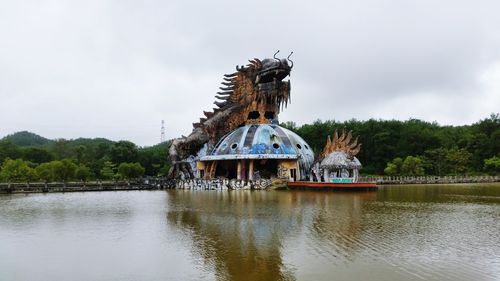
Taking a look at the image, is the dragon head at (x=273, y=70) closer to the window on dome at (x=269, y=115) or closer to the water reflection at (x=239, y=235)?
the window on dome at (x=269, y=115)

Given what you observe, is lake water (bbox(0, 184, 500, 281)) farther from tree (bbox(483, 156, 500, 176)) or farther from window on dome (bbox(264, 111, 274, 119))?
tree (bbox(483, 156, 500, 176))

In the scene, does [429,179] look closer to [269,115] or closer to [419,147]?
[419,147]

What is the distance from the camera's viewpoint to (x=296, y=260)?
1184 cm

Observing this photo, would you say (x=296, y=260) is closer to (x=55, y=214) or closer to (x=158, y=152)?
(x=55, y=214)

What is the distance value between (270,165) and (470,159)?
125 ft

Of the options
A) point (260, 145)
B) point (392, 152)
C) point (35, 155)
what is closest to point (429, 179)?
point (392, 152)

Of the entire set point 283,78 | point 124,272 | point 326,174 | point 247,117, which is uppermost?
point 283,78

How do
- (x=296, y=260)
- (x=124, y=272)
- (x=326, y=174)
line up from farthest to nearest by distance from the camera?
(x=326, y=174) → (x=296, y=260) → (x=124, y=272)

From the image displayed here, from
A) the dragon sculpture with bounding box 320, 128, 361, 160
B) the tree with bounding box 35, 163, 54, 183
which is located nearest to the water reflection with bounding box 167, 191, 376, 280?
the dragon sculpture with bounding box 320, 128, 361, 160

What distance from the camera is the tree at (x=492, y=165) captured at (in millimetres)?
65750

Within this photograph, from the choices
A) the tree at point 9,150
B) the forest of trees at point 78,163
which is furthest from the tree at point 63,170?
the tree at point 9,150

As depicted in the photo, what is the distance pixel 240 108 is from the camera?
49.0 metres

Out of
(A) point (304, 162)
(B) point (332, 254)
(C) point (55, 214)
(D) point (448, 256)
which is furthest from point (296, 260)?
(A) point (304, 162)

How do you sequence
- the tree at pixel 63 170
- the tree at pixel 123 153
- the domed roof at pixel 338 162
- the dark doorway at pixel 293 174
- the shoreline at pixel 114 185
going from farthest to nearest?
the tree at pixel 123 153
the tree at pixel 63 170
the dark doorway at pixel 293 174
the domed roof at pixel 338 162
the shoreline at pixel 114 185
